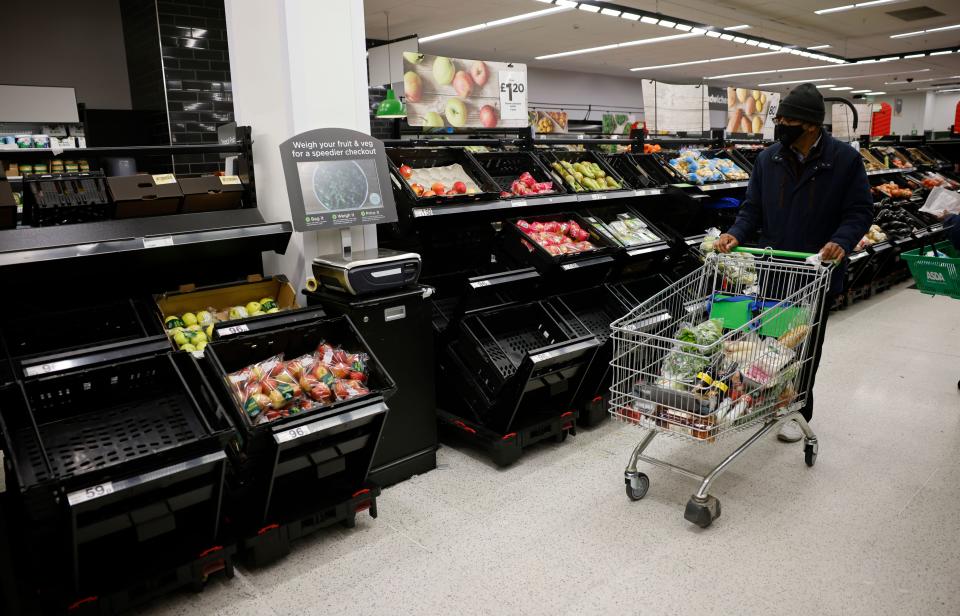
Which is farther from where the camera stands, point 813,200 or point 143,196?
point 813,200

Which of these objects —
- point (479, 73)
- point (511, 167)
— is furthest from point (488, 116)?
point (511, 167)

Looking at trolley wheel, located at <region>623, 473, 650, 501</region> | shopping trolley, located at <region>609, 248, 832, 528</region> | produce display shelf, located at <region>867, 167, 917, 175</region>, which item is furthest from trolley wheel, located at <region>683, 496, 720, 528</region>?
produce display shelf, located at <region>867, 167, 917, 175</region>

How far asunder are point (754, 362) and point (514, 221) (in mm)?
1697

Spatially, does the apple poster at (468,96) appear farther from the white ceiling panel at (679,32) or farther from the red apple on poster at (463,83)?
the white ceiling panel at (679,32)

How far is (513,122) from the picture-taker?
4.73 metres

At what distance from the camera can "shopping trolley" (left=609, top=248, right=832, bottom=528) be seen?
2504 millimetres

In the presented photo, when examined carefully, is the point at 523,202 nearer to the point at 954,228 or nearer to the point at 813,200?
the point at 813,200

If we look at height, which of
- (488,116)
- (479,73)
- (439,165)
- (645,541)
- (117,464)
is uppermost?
(479,73)

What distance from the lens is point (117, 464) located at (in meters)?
2.00

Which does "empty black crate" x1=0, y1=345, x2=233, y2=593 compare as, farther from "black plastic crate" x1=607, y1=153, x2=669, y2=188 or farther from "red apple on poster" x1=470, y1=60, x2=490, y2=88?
"black plastic crate" x1=607, y1=153, x2=669, y2=188

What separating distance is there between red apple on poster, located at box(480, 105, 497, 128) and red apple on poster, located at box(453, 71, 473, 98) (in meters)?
0.17

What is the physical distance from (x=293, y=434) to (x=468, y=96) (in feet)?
9.94

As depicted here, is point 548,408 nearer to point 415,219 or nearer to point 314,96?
point 415,219

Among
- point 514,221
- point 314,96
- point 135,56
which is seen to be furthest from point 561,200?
point 135,56
